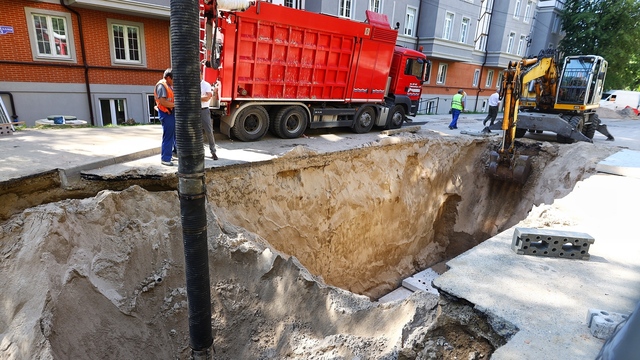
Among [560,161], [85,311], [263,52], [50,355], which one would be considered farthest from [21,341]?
[560,161]

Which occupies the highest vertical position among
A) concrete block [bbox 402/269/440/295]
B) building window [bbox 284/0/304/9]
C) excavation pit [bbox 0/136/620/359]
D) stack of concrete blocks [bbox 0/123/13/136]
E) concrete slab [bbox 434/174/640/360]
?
building window [bbox 284/0/304/9]

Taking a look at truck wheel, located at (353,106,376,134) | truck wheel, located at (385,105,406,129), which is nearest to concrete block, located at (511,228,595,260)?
truck wheel, located at (353,106,376,134)

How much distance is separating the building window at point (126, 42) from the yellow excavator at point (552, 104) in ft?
41.9

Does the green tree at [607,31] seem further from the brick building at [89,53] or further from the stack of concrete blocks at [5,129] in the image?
the stack of concrete blocks at [5,129]

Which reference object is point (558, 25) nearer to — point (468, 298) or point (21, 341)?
point (468, 298)

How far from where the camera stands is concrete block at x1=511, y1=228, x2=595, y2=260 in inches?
148

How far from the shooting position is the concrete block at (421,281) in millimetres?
9402

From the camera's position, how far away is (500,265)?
3.60m

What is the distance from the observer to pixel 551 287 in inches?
129

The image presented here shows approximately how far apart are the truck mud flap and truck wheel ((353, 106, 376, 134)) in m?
4.77

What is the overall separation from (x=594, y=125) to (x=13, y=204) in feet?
53.6

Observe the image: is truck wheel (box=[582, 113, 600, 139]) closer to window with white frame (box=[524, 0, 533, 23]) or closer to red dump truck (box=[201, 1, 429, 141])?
red dump truck (box=[201, 1, 429, 141])

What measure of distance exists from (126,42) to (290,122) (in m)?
7.83

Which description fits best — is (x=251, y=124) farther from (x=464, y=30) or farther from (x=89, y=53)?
(x=464, y=30)
